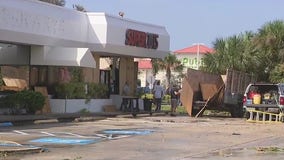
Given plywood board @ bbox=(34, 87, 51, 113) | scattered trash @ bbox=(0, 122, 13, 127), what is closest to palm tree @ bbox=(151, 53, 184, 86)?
plywood board @ bbox=(34, 87, 51, 113)

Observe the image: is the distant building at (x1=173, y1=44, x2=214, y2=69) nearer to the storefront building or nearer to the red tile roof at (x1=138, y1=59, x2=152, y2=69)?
the red tile roof at (x1=138, y1=59, x2=152, y2=69)

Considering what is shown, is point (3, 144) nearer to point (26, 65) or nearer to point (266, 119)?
point (26, 65)

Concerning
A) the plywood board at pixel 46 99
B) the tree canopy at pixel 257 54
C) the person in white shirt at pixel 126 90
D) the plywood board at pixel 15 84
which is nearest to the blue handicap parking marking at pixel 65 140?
the plywood board at pixel 15 84

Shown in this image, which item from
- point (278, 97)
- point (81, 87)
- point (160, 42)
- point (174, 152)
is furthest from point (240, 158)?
point (160, 42)

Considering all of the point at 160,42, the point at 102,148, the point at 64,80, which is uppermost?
the point at 160,42

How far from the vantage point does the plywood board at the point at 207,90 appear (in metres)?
30.2

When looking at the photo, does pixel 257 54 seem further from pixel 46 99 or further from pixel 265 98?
pixel 46 99

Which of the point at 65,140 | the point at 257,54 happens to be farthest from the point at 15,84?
the point at 257,54

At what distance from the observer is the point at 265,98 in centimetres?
2659

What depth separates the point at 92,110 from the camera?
95.8 ft

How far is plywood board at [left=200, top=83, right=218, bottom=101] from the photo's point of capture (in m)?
30.2

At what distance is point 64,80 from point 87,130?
836 cm

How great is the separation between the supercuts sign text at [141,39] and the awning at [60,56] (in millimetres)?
4375

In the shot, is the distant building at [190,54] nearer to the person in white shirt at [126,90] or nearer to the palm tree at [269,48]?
the palm tree at [269,48]
